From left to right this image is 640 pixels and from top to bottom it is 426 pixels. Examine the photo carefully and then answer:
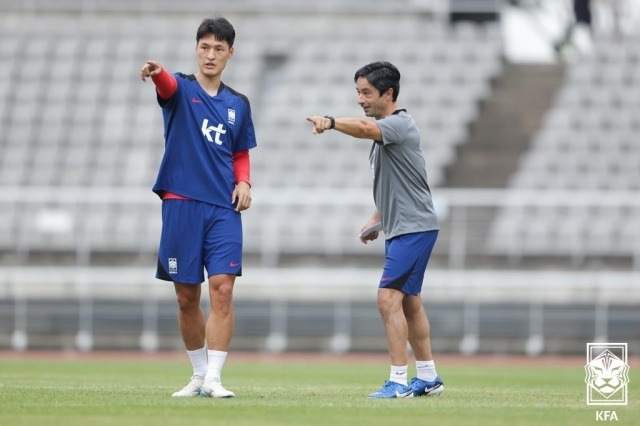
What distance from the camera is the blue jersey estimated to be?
8516mm

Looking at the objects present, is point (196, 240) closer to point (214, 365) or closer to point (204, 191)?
point (204, 191)

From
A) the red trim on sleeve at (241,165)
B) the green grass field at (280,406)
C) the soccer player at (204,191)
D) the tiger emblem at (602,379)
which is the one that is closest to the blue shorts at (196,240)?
the soccer player at (204,191)

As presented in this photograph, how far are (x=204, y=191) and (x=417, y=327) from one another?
172 centimetres

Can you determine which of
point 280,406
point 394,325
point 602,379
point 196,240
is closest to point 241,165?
point 196,240

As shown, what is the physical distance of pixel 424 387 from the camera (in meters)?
9.04

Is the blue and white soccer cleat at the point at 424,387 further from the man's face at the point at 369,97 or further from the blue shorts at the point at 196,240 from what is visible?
the man's face at the point at 369,97

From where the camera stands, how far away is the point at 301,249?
21906mm

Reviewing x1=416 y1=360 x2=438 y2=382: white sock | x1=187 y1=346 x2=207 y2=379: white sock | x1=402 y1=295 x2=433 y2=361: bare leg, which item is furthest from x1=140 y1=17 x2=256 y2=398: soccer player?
x1=416 y1=360 x2=438 y2=382: white sock

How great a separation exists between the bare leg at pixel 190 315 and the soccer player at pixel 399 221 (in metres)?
1.17

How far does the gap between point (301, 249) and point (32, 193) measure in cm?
448

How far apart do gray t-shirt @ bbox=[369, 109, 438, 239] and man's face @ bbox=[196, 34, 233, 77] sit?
1.14 m

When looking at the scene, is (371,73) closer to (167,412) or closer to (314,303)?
(167,412)

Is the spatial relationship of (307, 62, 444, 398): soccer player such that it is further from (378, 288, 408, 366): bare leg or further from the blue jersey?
the blue jersey

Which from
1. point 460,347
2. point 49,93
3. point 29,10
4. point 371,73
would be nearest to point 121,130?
point 49,93
